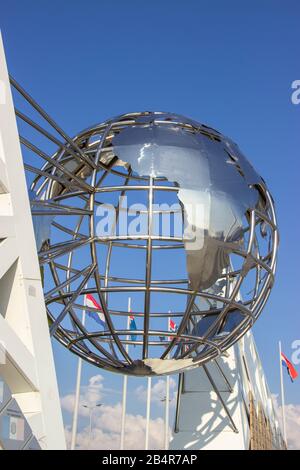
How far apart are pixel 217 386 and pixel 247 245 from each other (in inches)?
155

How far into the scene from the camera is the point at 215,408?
11562mm

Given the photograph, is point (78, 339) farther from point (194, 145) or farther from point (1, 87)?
point (1, 87)

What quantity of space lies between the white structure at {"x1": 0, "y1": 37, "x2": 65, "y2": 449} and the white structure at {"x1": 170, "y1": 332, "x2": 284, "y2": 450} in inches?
265

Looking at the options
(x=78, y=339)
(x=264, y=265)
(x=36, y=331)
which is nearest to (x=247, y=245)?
(x=264, y=265)

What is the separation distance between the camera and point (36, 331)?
4945mm

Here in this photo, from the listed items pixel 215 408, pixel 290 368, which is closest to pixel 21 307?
pixel 215 408

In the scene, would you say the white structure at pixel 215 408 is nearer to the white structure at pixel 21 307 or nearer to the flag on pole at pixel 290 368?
the white structure at pixel 21 307

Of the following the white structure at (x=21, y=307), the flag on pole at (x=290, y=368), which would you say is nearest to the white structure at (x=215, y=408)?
the white structure at (x=21, y=307)

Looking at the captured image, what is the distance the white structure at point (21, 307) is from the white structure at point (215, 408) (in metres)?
6.72

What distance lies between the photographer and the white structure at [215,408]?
11359 mm

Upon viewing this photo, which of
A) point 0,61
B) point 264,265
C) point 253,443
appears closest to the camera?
point 0,61

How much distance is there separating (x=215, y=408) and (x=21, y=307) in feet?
24.8

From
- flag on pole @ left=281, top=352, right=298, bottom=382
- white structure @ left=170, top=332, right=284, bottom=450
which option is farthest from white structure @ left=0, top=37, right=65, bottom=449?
flag on pole @ left=281, top=352, right=298, bottom=382

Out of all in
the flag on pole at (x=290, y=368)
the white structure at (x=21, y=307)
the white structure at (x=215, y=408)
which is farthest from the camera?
the flag on pole at (x=290, y=368)
